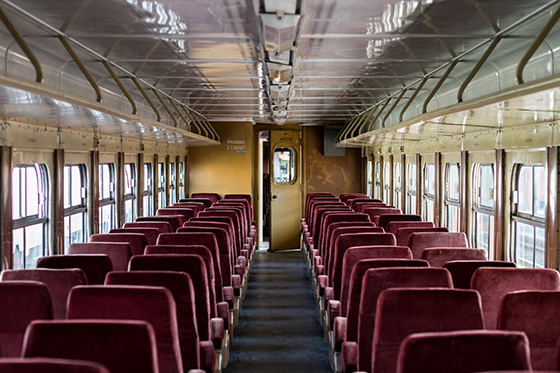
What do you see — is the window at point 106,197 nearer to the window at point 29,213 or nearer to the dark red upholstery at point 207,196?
the window at point 29,213

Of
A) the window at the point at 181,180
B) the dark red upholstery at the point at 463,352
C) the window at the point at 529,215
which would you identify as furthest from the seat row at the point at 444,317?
the window at the point at 181,180

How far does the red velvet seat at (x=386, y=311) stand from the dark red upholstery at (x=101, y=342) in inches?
43.1

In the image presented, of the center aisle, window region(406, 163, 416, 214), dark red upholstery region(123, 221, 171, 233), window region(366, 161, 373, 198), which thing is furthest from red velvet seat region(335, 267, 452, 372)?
window region(366, 161, 373, 198)

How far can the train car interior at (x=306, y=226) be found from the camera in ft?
7.48

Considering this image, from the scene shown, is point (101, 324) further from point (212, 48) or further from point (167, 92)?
point (167, 92)

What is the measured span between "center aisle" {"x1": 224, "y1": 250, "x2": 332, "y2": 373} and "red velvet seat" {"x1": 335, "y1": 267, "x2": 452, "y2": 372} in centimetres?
136

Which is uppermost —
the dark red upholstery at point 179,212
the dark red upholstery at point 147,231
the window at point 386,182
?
the window at point 386,182

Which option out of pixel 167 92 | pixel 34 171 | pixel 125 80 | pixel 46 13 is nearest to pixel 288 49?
pixel 46 13

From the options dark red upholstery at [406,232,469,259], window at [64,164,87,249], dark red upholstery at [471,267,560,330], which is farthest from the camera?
window at [64,164,87,249]

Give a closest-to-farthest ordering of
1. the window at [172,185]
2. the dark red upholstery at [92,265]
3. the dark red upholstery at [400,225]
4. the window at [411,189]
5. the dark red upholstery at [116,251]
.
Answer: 1. the dark red upholstery at [92,265]
2. the dark red upholstery at [116,251]
3. the dark red upholstery at [400,225]
4. the window at [411,189]
5. the window at [172,185]

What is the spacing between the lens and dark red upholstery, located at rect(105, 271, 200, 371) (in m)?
2.74

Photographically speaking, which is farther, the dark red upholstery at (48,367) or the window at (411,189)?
the window at (411,189)

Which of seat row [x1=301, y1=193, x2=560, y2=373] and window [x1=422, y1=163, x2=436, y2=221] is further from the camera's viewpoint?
window [x1=422, y1=163, x2=436, y2=221]

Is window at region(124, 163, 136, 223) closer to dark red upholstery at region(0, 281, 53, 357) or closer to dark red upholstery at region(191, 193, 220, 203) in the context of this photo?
dark red upholstery at region(191, 193, 220, 203)
